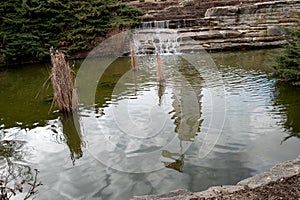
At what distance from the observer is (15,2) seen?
44.7 feet

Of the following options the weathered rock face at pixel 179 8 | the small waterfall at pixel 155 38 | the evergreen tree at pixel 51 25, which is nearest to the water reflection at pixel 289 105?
the small waterfall at pixel 155 38

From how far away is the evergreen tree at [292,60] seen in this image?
23.6 feet

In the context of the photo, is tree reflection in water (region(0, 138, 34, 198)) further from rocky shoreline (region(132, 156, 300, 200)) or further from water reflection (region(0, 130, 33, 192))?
rocky shoreline (region(132, 156, 300, 200))

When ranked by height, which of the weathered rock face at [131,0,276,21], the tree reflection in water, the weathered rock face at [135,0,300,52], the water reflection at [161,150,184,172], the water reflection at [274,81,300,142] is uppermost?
the weathered rock face at [131,0,276,21]

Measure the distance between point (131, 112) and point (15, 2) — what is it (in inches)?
400

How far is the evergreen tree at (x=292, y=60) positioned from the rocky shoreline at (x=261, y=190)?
438cm

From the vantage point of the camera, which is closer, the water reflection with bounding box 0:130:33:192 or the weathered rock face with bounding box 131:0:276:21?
the water reflection with bounding box 0:130:33:192

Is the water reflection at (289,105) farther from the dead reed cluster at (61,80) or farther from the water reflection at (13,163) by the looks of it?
the dead reed cluster at (61,80)

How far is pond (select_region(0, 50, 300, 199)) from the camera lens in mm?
4105

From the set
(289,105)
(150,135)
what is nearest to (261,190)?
(150,135)

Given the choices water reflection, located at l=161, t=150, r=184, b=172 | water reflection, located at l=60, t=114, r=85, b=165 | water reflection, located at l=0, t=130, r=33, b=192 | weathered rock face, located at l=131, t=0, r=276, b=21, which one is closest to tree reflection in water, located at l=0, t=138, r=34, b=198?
water reflection, located at l=0, t=130, r=33, b=192

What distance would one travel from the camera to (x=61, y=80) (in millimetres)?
6164

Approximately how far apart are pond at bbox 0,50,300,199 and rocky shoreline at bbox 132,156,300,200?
57 cm

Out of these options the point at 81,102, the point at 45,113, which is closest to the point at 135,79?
the point at 81,102
